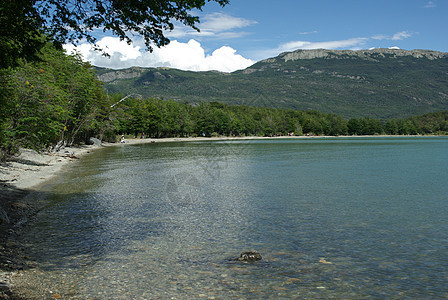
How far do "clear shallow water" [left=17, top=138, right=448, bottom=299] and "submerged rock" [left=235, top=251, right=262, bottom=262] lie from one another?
0.28m

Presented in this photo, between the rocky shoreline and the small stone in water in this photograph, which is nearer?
the rocky shoreline

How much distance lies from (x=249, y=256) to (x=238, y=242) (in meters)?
2.03

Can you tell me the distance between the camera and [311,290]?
920 cm

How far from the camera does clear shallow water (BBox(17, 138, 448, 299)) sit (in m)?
9.38

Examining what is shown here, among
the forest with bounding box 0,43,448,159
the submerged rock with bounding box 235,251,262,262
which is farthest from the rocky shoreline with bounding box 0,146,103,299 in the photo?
the submerged rock with bounding box 235,251,262,262

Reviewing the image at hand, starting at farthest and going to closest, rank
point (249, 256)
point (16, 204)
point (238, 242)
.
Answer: point (16, 204)
point (238, 242)
point (249, 256)

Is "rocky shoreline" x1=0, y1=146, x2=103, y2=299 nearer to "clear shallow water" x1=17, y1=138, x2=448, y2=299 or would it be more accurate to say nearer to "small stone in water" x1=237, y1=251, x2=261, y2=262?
"clear shallow water" x1=17, y1=138, x2=448, y2=299

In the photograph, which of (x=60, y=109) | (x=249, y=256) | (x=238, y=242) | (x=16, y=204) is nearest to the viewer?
(x=249, y=256)

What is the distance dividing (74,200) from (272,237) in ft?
40.6

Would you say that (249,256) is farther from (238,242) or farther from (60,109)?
(60,109)

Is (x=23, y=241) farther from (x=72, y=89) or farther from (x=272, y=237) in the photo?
(x=72, y=89)

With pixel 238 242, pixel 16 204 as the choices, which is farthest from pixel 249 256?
pixel 16 204

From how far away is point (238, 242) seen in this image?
13312 millimetres

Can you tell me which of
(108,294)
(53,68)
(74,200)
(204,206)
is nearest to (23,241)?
(108,294)
